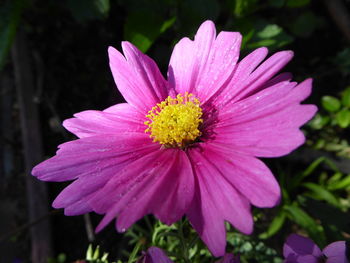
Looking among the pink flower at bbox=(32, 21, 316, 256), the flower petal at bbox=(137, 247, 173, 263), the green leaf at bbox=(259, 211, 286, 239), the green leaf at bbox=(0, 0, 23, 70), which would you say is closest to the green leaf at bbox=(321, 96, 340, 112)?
the green leaf at bbox=(259, 211, 286, 239)

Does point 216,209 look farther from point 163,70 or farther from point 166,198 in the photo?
point 163,70

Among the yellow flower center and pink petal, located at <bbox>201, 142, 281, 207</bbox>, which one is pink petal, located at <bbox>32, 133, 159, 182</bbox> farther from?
pink petal, located at <bbox>201, 142, 281, 207</bbox>

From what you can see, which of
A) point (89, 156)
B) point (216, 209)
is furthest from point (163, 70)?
point (216, 209)

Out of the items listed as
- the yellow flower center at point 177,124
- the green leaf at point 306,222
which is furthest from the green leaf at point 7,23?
the green leaf at point 306,222

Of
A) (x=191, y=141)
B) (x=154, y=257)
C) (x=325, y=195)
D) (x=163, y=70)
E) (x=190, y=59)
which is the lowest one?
(x=325, y=195)

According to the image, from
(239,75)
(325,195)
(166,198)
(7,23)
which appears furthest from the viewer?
(7,23)

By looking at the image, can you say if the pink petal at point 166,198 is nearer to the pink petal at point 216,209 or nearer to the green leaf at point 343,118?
the pink petal at point 216,209

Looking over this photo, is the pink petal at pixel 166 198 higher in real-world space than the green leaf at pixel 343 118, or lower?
higher
